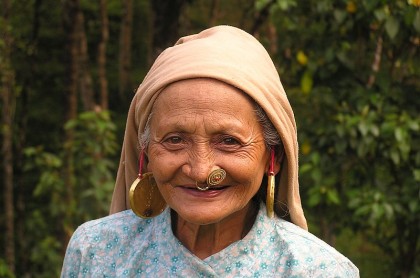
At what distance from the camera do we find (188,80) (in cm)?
216

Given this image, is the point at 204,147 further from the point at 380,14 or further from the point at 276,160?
the point at 380,14

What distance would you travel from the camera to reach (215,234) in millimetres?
2359

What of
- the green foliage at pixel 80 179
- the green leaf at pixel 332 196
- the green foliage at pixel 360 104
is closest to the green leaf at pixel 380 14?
the green foliage at pixel 360 104

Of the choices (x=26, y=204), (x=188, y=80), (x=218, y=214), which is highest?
(x=188, y=80)

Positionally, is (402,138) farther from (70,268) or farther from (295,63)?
(70,268)

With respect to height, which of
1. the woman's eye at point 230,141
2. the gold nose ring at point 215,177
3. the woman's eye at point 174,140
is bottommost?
the gold nose ring at point 215,177

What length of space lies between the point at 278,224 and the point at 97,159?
321cm

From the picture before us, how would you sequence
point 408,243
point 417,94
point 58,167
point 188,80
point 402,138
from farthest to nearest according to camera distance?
point 58,167 → point 408,243 → point 417,94 → point 402,138 → point 188,80

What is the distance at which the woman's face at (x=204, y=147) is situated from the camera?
2154 millimetres

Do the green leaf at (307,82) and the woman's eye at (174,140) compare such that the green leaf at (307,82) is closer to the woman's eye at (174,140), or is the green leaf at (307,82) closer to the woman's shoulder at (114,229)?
the woman's shoulder at (114,229)

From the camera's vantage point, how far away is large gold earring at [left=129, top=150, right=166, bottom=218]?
2388 mm

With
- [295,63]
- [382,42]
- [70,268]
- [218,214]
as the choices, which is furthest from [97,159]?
[218,214]

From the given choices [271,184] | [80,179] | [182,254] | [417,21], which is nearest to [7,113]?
[80,179]

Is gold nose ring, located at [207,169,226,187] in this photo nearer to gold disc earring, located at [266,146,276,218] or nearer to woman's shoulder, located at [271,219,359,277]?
gold disc earring, located at [266,146,276,218]
